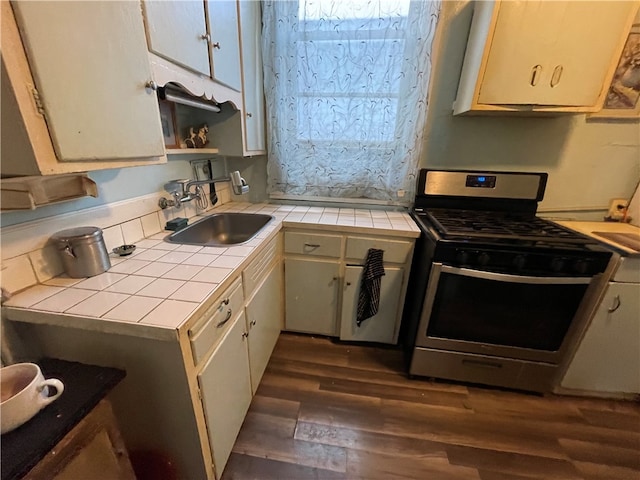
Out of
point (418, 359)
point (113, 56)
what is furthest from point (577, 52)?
point (113, 56)

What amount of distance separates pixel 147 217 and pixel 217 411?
940mm

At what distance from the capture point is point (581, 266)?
131 centimetres

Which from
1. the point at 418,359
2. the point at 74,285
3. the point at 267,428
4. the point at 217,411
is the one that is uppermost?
the point at 74,285

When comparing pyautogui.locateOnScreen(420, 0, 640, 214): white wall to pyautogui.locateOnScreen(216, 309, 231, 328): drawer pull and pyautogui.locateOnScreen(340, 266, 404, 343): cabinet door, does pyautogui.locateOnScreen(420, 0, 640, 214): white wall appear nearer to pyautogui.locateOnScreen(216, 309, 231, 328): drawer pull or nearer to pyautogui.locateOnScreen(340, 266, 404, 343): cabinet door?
pyautogui.locateOnScreen(340, 266, 404, 343): cabinet door

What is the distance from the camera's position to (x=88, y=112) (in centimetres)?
74

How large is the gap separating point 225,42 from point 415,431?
2.18 meters

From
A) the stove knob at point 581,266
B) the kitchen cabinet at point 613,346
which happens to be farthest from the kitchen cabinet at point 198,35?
the kitchen cabinet at point 613,346

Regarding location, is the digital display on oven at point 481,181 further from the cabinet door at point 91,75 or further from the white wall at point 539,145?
the cabinet door at point 91,75

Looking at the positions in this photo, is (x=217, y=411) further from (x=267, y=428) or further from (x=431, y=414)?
(x=431, y=414)

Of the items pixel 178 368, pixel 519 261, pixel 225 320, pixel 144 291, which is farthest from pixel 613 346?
pixel 144 291

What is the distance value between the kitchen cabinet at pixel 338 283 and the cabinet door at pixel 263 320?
131mm

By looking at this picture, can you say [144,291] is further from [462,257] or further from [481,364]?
[481,364]

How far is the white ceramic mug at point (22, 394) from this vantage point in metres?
0.58

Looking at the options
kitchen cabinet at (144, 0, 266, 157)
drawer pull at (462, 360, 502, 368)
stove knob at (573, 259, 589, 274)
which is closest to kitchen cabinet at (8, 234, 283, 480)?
kitchen cabinet at (144, 0, 266, 157)
